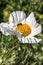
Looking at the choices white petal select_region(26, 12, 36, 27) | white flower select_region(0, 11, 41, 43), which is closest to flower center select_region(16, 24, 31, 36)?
white flower select_region(0, 11, 41, 43)

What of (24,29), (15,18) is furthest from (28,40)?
(15,18)

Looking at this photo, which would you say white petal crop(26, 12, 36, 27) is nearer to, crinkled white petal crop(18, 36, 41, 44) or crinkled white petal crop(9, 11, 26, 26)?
crinkled white petal crop(9, 11, 26, 26)

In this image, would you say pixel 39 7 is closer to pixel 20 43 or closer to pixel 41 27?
pixel 41 27

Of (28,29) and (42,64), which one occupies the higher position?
(28,29)

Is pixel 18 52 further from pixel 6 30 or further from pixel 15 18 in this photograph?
pixel 15 18

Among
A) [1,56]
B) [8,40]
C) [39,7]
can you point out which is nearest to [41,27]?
[39,7]

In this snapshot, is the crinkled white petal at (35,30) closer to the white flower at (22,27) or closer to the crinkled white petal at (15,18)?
the white flower at (22,27)

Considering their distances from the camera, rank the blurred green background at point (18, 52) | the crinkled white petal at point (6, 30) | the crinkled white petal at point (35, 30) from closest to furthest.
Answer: the blurred green background at point (18, 52) < the crinkled white petal at point (6, 30) < the crinkled white petal at point (35, 30)

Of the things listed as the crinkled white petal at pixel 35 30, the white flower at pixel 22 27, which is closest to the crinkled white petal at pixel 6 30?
the white flower at pixel 22 27
